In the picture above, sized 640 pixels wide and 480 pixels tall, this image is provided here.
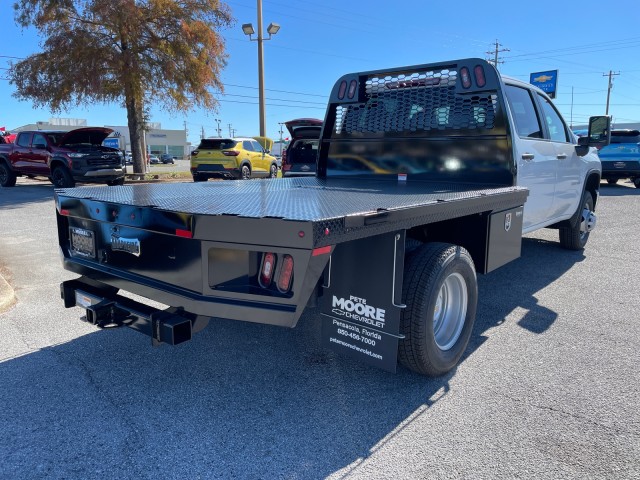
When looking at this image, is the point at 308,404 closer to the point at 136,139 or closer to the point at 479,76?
the point at 479,76

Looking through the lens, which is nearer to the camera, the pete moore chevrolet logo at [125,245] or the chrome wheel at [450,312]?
the pete moore chevrolet logo at [125,245]

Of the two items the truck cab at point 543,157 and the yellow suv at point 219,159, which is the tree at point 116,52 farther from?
the truck cab at point 543,157

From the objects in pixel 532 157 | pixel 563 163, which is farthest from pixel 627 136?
pixel 532 157

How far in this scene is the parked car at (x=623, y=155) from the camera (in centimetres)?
1582

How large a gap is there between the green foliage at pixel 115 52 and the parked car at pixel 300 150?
889 centimetres

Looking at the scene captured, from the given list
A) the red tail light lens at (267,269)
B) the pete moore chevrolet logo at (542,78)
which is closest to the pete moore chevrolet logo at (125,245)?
the red tail light lens at (267,269)

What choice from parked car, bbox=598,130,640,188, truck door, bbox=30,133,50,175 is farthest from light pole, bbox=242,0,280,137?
parked car, bbox=598,130,640,188

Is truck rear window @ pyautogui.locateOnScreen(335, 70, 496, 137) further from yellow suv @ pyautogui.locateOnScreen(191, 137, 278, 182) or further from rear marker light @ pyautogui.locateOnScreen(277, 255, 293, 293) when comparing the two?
yellow suv @ pyautogui.locateOnScreen(191, 137, 278, 182)

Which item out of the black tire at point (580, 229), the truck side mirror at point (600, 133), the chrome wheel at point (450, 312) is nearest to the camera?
the chrome wheel at point (450, 312)

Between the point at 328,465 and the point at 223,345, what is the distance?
1597mm

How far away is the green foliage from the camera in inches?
672

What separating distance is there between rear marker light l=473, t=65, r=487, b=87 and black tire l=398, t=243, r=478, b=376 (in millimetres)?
1831

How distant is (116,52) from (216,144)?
5.13 metres

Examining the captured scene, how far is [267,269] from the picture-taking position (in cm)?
237
